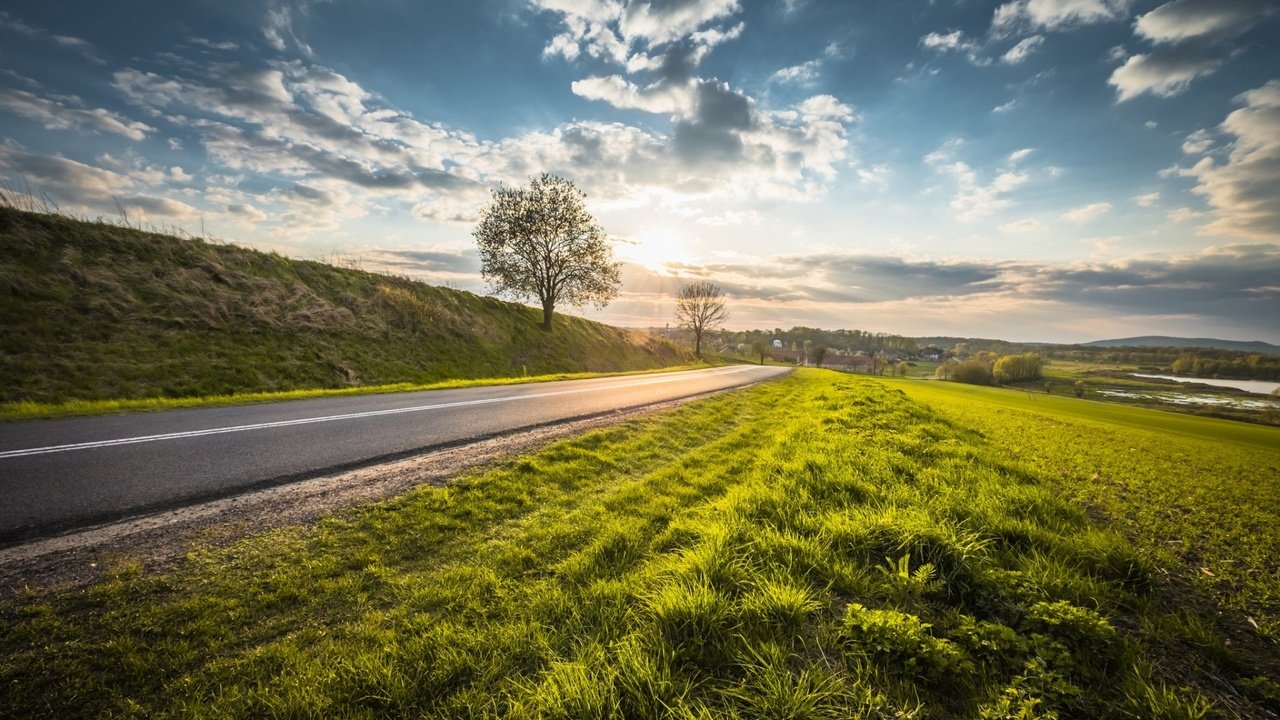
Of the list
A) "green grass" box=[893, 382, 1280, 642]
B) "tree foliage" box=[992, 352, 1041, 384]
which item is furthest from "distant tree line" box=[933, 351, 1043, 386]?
"green grass" box=[893, 382, 1280, 642]

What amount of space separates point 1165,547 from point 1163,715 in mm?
2967

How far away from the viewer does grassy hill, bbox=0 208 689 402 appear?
41.7 ft

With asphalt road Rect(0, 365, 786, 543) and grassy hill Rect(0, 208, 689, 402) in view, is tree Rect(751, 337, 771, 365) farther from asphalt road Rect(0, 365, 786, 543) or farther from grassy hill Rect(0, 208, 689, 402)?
asphalt road Rect(0, 365, 786, 543)

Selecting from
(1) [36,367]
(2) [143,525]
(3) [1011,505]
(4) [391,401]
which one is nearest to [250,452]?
(2) [143,525]

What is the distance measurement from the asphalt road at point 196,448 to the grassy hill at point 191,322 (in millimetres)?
6886

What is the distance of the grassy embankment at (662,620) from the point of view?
224cm

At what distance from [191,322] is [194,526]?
→ 17923 mm

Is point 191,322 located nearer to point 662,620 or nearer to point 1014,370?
point 662,620

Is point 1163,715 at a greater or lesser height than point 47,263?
lesser

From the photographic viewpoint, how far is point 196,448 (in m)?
6.37

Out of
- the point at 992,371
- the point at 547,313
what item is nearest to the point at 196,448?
the point at 547,313

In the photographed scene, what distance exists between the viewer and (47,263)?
48.9ft

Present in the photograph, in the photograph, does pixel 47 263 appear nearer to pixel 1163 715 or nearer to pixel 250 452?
pixel 250 452

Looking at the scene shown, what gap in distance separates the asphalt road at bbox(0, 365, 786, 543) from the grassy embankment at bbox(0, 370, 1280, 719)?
1.93 meters
